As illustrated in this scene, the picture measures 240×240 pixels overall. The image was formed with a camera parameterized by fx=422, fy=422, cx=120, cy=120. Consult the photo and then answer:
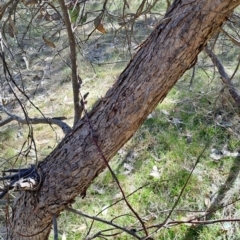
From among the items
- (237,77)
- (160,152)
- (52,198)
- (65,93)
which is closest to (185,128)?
(160,152)

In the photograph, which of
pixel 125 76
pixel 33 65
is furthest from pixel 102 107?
pixel 33 65

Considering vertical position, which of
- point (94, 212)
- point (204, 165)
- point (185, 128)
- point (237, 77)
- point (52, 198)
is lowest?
point (52, 198)

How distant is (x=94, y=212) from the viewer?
8.86 feet

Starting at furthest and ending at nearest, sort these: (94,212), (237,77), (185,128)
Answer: (237,77)
(185,128)
(94,212)

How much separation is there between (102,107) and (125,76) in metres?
0.13

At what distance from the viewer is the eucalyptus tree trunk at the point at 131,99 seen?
122 cm

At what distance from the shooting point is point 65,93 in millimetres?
3908

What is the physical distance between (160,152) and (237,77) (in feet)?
3.81

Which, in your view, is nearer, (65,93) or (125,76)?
(125,76)

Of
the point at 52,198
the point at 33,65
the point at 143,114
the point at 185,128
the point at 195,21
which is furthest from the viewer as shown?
the point at 33,65

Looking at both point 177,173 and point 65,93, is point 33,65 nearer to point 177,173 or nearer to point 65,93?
point 65,93

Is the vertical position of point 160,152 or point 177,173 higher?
point 160,152

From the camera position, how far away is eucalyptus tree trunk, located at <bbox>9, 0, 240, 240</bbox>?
122 centimetres

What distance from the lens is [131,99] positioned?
131 centimetres
